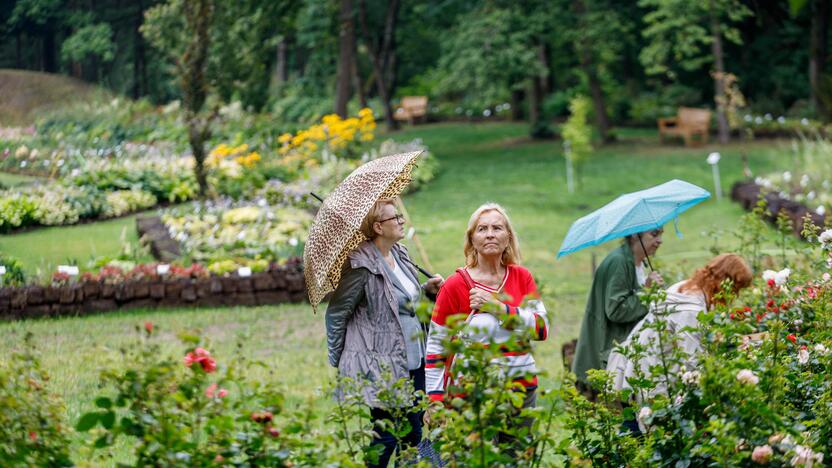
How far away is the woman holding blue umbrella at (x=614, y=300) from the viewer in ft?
20.0

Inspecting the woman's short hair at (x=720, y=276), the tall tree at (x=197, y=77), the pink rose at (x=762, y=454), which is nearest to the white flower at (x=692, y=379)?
the pink rose at (x=762, y=454)

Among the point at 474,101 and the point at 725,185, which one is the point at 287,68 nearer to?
the point at 474,101

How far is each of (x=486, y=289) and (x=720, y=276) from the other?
147cm

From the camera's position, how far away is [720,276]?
5668 mm

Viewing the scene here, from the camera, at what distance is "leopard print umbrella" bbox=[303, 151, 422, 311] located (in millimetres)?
5039

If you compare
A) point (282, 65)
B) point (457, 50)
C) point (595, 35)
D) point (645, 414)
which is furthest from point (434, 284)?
point (282, 65)

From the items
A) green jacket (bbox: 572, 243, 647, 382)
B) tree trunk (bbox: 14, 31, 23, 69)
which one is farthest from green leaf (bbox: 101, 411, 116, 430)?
tree trunk (bbox: 14, 31, 23, 69)

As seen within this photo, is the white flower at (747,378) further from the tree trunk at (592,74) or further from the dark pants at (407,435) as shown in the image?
the tree trunk at (592,74)

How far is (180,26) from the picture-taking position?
737 inches

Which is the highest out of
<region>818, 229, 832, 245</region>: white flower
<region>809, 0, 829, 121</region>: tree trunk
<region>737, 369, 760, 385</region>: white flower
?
<region>809, 0, 829, 121</region>: tree trunk

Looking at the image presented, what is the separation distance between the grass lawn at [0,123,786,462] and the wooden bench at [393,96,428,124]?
5.07 ft

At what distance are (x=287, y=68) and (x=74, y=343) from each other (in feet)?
110

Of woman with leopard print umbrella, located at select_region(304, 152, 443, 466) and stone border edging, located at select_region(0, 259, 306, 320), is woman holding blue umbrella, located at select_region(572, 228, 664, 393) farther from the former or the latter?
stone border edging, located at select_region(0, 259, 306, 320)

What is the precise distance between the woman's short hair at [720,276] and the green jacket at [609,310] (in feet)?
1.31
